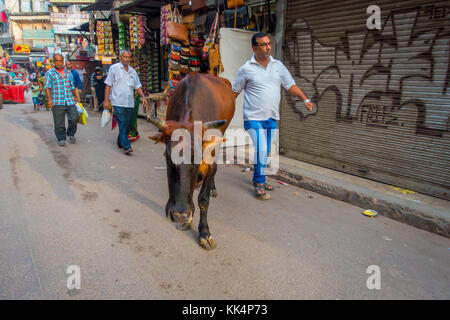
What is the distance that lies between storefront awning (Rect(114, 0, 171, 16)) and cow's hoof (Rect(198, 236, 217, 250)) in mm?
8702

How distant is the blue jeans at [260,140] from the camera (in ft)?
13.7

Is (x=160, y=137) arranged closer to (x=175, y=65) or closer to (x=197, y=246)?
(x=197, y=246)

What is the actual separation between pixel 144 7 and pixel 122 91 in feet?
18.6

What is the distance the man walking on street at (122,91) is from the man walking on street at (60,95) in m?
1.13

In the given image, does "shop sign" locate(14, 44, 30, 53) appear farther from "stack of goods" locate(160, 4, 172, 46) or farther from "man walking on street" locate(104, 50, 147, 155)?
"man walking on street" locate(104, 50, 147, 155)

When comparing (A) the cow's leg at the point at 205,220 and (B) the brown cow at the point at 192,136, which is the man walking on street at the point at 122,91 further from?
(A) the cow's leg at the point at 205,220

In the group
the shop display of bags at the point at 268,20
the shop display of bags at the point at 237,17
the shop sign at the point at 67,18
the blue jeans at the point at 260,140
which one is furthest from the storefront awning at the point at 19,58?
the blue jeans at the point at 260,140

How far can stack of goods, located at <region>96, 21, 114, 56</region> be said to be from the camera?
13.0 meters

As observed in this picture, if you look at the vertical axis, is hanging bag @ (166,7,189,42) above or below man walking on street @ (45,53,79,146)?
above

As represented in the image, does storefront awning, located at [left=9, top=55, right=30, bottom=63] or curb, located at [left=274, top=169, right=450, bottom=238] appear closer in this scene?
curb, located at [left=274, top=169, right=450, bottom=238]

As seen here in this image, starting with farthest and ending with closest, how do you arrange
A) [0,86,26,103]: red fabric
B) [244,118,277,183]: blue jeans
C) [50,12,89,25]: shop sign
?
[50,12,89,25]: shop sign → [0,86,26,103]: red fabric → [244,118,277,183]: blue jeans

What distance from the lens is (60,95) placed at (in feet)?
22.0

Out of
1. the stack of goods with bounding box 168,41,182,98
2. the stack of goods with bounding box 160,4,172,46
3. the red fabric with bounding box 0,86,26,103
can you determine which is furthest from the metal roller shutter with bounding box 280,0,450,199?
the red fabric with bounding box 0,86,26,103
